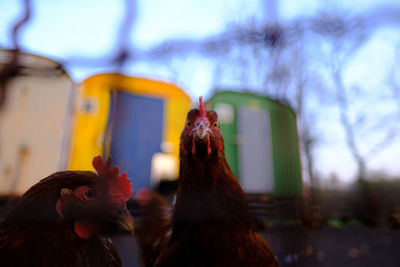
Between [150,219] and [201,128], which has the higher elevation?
[201,128]

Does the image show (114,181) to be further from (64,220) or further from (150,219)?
(150,219)

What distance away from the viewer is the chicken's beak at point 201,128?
89cm

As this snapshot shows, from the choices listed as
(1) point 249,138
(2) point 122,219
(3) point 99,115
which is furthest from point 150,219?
A: (1) point 249,138

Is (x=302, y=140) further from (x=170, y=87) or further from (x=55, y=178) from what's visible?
(x=170, y=87)

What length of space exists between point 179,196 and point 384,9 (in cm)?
95

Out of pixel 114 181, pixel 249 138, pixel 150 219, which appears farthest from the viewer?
pixel 249 138

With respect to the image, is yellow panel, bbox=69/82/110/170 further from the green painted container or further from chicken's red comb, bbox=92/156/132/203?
the green painted container

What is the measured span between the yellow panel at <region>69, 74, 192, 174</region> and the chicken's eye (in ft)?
2.04

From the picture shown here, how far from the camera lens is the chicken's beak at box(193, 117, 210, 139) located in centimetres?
89

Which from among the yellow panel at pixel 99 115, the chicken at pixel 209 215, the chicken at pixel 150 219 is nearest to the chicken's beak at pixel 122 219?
the chicken at pixel 209 215

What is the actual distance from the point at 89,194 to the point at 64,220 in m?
0.11

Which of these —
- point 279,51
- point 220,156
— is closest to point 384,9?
point 279,51

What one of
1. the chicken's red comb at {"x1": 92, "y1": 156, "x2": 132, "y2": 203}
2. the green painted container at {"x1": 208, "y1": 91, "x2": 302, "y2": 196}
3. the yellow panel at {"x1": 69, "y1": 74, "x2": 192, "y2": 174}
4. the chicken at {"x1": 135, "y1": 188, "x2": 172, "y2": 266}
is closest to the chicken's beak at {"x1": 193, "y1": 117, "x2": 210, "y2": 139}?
the chicken's red comb at {"x1": 92, "y1": 156, "x2": 132, "y2": 203}

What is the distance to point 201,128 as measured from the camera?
908 mm
